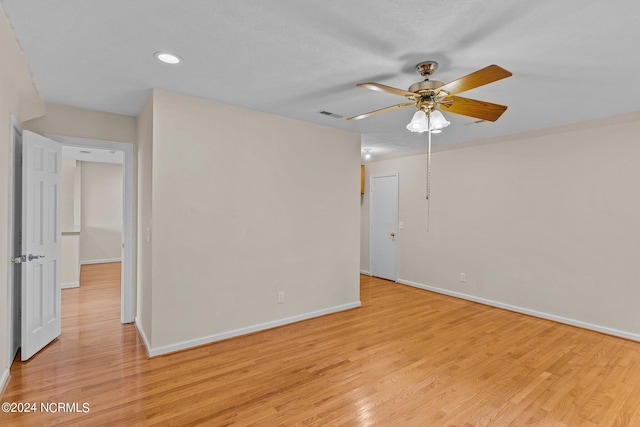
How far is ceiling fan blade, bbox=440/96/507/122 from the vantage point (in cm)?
231

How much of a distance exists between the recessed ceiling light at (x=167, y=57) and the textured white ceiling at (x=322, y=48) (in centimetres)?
6

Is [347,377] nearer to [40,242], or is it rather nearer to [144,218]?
[144,218]

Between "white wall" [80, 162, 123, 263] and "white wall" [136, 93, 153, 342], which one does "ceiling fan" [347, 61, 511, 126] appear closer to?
"white wall" [136, 93, 153, 342]

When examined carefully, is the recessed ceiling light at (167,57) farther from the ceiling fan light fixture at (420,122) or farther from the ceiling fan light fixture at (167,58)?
the ceiling fan light fixture at (420,122)

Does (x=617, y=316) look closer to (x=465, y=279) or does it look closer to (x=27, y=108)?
(x=465, y=279)

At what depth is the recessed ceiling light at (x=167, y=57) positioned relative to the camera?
224 centimetres

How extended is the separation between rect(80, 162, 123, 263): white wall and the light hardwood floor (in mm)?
4553

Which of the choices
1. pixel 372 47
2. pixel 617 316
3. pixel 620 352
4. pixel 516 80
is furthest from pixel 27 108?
pixel 617 316

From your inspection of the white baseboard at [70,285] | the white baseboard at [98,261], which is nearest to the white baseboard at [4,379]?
the white baseboard at [70,285]

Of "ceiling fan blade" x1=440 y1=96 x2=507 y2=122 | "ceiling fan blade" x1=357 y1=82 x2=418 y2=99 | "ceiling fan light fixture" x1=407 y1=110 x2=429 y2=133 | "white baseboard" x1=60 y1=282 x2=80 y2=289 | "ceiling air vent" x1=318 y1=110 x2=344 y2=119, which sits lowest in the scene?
"white baseboard" x1=60 y1=282 x2=80 y2=289

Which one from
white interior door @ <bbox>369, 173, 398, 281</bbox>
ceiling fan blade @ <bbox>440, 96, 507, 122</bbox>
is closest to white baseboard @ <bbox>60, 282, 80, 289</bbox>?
white interior door @ <bbox>369, 173, 398, 281</bbox>

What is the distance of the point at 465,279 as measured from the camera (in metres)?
5.02

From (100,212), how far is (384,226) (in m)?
6.93

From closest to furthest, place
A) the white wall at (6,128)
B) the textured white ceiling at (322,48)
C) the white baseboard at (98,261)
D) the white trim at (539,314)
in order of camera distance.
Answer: the textured white ceiling at (322,48) < the white wall at (6,128) < the white trim at (539,314) < the white baseboard at (98,261)
